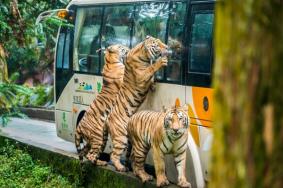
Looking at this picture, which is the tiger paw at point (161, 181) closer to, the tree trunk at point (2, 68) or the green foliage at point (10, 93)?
the green foliage at point (10, 93)

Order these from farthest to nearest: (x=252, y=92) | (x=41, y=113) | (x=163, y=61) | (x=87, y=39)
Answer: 1. (x=41, y=113)
2. (x=87, y=39)
3. (x=163, y=61)
4. (x=252, y=92)

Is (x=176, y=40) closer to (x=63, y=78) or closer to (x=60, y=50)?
(x=63, y=78)

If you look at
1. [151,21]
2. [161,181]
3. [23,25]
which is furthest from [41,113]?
[161,181]

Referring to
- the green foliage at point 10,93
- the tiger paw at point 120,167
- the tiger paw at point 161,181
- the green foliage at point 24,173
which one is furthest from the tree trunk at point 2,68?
the tiger paw at point 161,181

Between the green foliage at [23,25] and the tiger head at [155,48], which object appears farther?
the green foliage at [23,25]

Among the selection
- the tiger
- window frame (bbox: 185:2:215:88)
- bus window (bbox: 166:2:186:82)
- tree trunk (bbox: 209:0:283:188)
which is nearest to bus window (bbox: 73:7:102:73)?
bus window (bbox: 166:2:186:82)

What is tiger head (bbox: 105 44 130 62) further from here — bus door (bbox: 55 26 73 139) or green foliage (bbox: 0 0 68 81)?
bus door (bbox: 55 26 73 139)

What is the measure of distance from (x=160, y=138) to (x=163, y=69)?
4.45 feet

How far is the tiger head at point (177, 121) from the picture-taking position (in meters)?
8.65

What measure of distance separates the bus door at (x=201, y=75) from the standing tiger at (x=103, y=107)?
5.96 ft

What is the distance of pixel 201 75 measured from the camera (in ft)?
30.1

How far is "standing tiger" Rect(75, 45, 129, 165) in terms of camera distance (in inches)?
437

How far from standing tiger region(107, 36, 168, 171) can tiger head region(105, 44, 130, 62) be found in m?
0.58

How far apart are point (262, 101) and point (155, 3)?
25.3 feet
